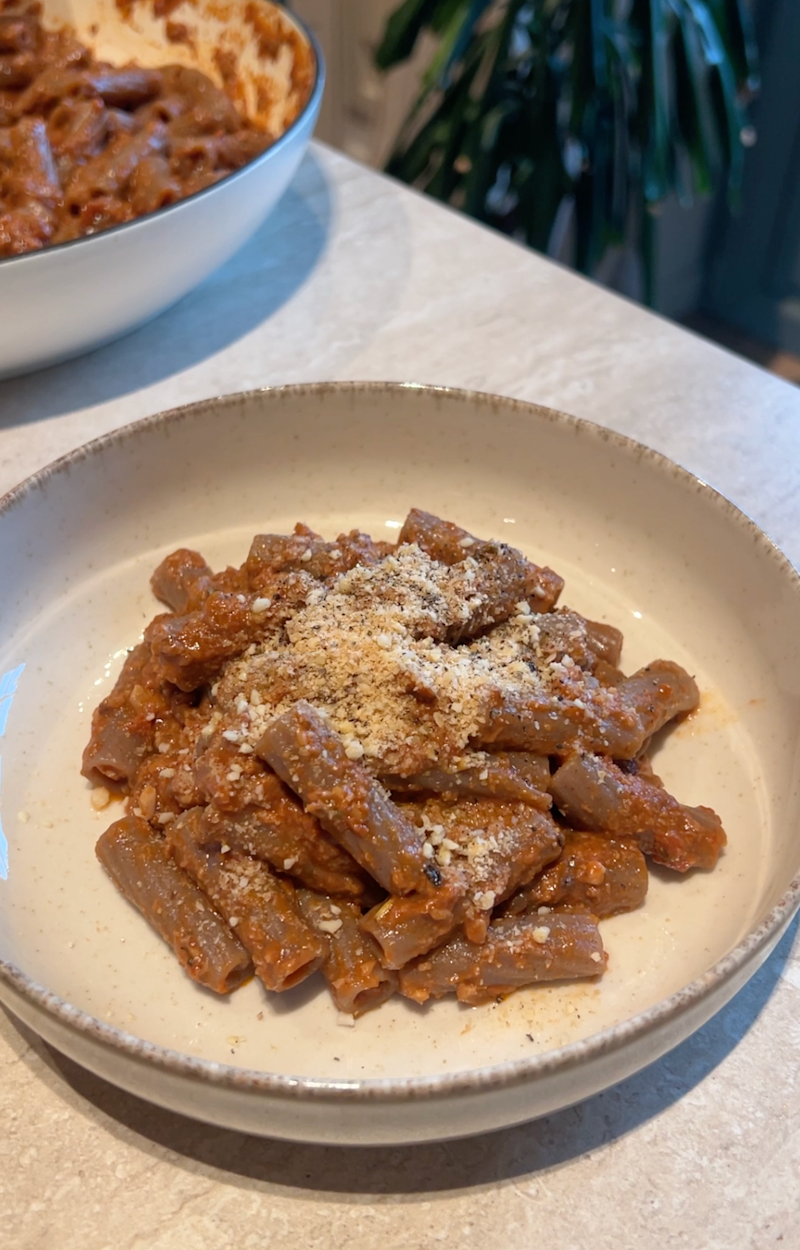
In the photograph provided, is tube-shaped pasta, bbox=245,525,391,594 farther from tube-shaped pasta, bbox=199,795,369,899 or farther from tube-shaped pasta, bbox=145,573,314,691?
tube-shaped pasta, bbox=199,795,369,899

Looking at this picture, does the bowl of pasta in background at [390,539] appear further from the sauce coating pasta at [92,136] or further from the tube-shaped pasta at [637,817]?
the sauce coating pasta at [92,136]

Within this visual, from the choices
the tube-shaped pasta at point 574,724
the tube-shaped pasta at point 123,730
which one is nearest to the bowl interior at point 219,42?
the tube-shaped pasta at point 123,730

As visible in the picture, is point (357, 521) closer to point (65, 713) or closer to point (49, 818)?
point (65, 713)

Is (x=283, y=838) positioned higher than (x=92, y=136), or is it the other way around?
(x=92, y=136)

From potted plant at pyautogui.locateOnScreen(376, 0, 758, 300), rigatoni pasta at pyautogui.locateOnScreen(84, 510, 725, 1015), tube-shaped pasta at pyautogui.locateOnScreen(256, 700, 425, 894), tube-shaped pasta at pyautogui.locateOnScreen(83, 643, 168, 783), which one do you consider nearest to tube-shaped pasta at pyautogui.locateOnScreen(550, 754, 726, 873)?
rigatoni pasta at pyautogui.locateOnScreen(84, 510, 725, 1015)

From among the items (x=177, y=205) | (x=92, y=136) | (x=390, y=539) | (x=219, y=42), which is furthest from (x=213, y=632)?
(x=219, y=42)

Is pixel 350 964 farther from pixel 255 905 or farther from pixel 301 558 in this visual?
pixel 301 558
